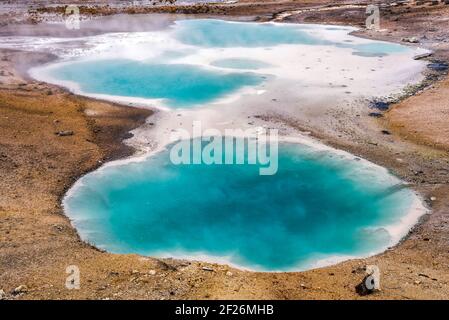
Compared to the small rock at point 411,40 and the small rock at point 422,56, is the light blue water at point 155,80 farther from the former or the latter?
the small rock at point 411,40

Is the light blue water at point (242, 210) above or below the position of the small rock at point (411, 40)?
below

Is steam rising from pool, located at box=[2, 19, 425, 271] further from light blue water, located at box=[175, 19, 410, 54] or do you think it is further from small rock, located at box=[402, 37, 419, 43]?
small rock, located at box=[402, 37, 419, 43]

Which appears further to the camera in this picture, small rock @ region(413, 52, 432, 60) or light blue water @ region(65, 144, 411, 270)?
small rock @ region(413, 52, 432, 60)

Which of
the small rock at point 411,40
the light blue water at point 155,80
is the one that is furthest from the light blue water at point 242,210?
the small rock at point 411,40

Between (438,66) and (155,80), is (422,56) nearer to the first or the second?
(438,66)

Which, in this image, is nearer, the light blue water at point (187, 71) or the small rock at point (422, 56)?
the light blue water at point (187, 71)

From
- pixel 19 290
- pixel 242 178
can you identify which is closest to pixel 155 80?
pixel 242 178

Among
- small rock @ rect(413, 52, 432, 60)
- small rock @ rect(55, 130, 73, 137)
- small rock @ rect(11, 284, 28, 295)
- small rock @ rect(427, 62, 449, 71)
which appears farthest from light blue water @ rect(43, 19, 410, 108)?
small rock @ rect(11, 284, 28, 295)
